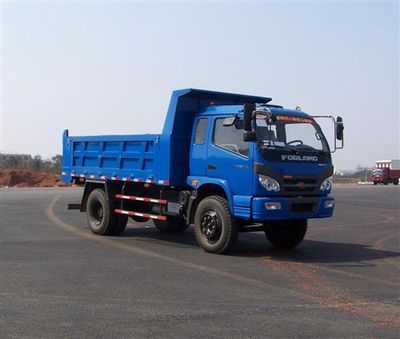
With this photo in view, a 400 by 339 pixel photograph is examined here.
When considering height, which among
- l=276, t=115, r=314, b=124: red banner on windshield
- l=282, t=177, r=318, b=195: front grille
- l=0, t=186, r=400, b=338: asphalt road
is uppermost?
l=276, t=115, r=314, b=124: red banner on windshield

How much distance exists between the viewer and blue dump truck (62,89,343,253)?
9.99 m

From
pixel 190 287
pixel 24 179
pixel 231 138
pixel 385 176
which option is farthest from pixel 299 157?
pixel 385 176

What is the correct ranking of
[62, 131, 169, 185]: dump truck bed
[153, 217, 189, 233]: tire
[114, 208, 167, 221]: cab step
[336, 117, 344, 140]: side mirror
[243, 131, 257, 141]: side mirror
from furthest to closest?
[153, 217, 189, 233]: tire → [114, 208, 167, 221]: cab step → [62, 131, 169, 185]: dump truck bed → [336, 117, 344, 140]: side mirror → [243, 131, 257, 141]: side mirror

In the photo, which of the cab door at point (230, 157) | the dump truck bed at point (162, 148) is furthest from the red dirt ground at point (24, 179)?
the cab door at point (230, 157)

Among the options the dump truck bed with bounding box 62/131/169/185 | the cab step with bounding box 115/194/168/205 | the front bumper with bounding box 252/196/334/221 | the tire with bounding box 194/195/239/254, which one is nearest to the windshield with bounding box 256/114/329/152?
the front bumper with bounding box 252/196/334/221

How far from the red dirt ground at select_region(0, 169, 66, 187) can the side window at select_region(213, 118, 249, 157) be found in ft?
142

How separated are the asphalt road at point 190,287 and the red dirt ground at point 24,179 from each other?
136 ft

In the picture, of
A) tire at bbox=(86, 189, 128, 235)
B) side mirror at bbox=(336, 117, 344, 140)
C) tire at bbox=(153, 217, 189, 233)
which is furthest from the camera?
tire at bbox=(153, 217, 189, 233)

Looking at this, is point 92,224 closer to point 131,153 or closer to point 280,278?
point 131,153

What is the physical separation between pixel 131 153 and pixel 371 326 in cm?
760

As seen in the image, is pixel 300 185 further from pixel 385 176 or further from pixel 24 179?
pixel 385 176

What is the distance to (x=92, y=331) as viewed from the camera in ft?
18.3

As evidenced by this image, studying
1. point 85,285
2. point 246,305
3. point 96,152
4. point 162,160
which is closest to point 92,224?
point 96,152

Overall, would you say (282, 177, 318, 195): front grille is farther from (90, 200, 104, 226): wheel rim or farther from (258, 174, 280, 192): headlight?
(90, 200, 104, 226): wheel rim
